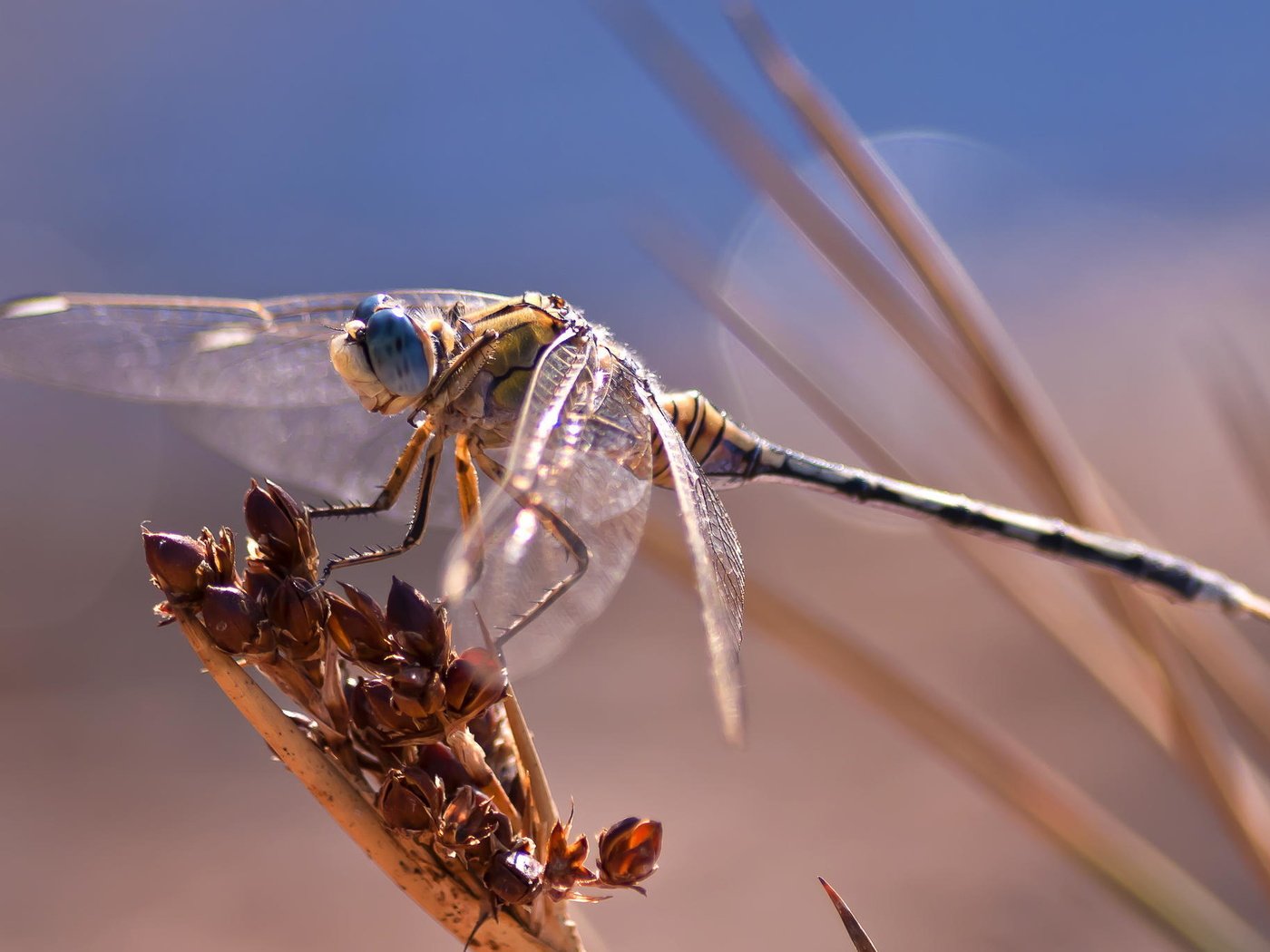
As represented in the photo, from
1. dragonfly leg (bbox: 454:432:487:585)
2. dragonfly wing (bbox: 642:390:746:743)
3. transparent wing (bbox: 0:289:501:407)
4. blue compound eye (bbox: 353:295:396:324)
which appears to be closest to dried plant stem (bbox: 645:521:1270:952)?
dragonfly wing (bbox: 642:390:746:743)

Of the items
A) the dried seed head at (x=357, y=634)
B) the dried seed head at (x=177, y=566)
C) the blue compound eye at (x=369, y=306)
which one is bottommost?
the dried seed head at (x=357, y=634)

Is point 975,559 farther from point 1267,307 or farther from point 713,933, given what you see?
point 1267,307

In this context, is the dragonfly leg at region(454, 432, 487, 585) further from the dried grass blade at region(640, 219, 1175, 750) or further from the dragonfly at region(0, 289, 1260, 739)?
the dried grass blade at region(640, 219, 1175, 750)

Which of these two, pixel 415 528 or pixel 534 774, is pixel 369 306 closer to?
pixel 415 528

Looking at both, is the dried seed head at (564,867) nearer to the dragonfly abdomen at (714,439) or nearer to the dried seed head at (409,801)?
the dried seed head at (409,801)

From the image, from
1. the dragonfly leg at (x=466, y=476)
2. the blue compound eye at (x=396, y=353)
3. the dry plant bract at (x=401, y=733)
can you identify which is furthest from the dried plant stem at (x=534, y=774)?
the blue compound eye at (x=396, y=353)

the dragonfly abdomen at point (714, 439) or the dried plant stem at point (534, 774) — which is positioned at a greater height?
the dragonfly abdomen at point (714, 439)
